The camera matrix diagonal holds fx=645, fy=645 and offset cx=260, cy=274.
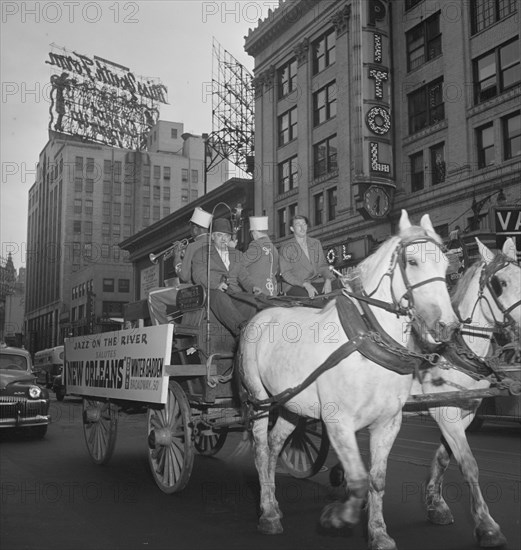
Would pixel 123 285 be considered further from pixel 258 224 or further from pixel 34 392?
pixel 258 224

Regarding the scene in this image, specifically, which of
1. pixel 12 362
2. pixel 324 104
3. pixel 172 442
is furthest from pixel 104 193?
pixel 172 442

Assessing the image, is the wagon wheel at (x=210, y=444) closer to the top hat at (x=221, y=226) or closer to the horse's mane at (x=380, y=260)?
the top hat at (x=221, y=226)

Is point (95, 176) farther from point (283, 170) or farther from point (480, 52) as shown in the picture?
point (480, 52)

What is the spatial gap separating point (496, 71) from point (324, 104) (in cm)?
1054

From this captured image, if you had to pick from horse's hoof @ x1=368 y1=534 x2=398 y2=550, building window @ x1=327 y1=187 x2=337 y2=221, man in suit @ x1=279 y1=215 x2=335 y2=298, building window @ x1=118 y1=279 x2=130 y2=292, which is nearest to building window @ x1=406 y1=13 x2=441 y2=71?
building window @ x1=327 y1=187 x2=337 y2=221

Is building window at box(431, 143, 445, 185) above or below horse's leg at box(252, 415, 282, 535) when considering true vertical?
above

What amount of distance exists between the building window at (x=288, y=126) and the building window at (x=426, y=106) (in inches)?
353

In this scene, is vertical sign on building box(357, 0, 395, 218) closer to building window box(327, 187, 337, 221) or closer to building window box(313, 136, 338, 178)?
building window box(313, 136, 338, 178)

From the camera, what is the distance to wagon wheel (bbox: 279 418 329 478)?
7664 millimetres

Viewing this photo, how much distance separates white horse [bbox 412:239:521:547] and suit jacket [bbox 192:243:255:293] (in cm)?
245

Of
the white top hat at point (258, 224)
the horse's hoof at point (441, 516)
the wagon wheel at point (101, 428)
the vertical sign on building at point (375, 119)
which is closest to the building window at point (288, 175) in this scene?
the vertical sign on building at point (375, 119)

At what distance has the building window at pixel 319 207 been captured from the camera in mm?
32125

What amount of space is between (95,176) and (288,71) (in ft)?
242

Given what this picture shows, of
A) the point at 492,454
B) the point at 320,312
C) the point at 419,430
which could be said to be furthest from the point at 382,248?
the point at 419,430
